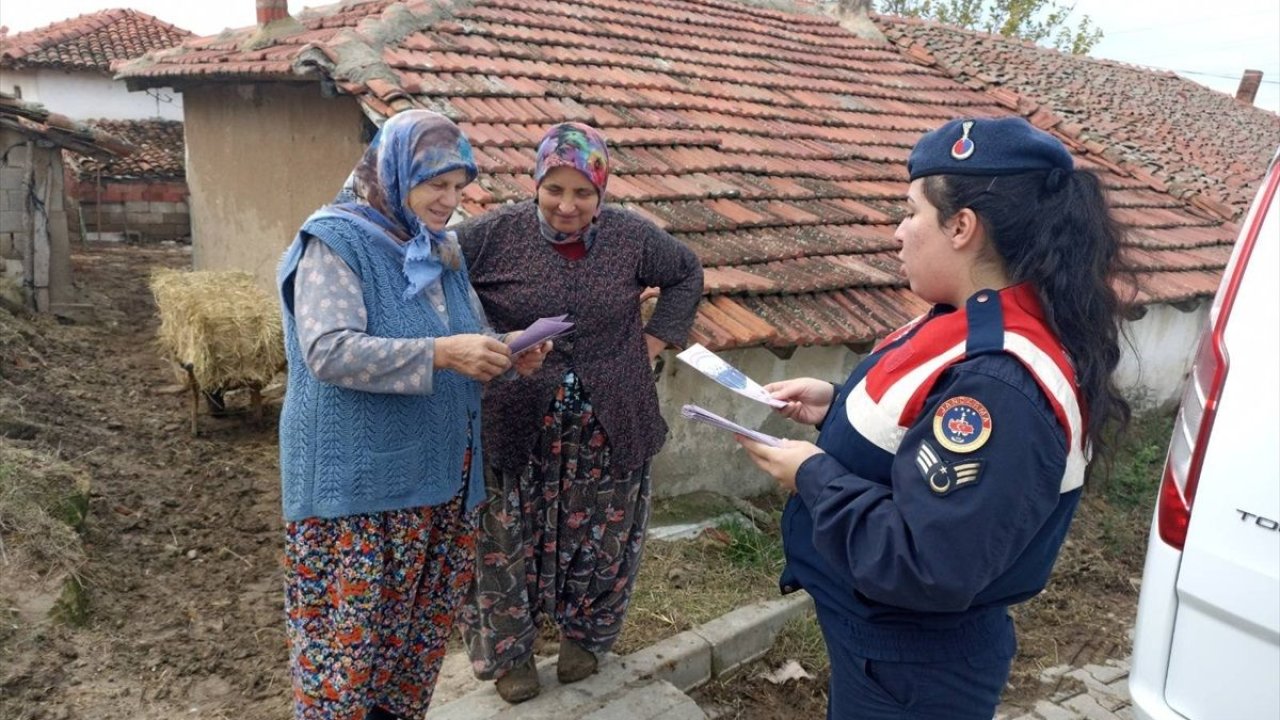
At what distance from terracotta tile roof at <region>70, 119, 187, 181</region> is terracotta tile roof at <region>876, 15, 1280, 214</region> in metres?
15.2

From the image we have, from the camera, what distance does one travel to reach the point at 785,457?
1.66 m

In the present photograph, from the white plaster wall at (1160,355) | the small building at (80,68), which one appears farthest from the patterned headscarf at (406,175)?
the small building at (80,68)

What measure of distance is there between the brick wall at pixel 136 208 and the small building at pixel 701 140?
10288mm

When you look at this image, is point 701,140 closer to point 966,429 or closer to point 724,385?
point 724,385

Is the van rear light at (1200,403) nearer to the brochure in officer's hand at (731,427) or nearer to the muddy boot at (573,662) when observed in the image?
the brochure in officer's hand at (731,427)

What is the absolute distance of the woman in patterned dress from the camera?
2.53 meters

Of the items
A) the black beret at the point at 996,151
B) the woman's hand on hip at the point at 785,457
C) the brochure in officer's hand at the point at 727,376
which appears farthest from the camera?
the brochure in officer's hand at the point at 727,376

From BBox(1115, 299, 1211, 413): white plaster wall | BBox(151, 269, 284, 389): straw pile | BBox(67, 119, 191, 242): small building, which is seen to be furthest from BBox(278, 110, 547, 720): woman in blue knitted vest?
BBox(67, 119, 191, 242): small building

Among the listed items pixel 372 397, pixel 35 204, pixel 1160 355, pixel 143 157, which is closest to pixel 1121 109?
pixel 1160 355

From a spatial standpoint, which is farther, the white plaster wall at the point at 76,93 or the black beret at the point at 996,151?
the white plaster wall at the point at 76,93

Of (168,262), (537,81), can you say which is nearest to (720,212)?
(537,81)

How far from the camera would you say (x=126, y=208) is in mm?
18125

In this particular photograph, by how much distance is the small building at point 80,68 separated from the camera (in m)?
21.2

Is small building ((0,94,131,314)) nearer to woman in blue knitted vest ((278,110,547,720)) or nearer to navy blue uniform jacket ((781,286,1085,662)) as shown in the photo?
woman in blue knitted vest ((278,110,547,720))
